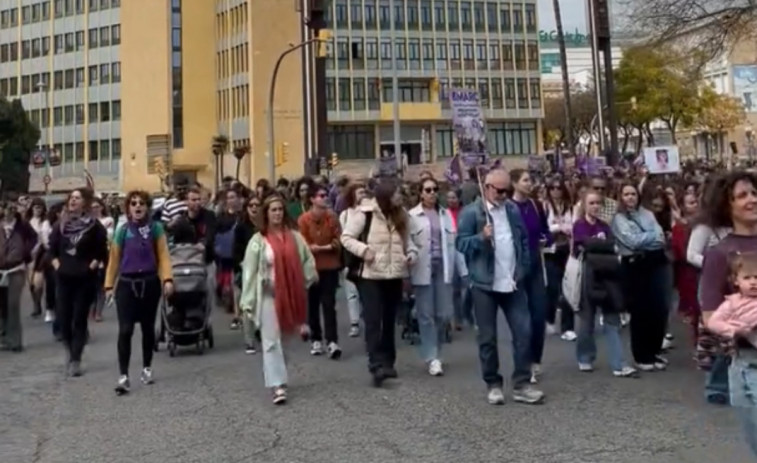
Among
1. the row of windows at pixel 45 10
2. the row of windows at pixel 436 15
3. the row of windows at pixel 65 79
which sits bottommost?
the row of windows at pixel 65 79

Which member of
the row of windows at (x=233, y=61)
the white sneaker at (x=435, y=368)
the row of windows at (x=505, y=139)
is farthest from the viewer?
the row of windows at (x=505, y=139)

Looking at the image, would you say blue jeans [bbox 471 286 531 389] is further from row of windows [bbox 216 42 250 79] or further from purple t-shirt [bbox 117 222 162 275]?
row of windows [bbox 216 42 250 79]

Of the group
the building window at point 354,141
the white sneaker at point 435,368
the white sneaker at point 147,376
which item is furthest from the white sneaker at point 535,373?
the building window at point 354,141

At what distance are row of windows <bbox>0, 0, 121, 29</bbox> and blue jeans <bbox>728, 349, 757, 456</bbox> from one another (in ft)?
316

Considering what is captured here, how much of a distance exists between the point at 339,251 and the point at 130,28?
85.9 meters

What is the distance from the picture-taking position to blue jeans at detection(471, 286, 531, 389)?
8.48m

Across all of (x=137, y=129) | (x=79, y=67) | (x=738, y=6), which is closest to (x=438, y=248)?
(x=738, y=6)

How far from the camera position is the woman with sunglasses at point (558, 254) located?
40.9 feet

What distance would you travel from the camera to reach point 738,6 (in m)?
25.8

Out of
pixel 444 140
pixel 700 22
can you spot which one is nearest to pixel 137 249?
pixel 700 22

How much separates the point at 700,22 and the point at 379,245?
19306mm

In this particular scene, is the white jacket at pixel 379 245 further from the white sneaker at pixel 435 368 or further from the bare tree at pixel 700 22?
the bare tree at pixel 700 22

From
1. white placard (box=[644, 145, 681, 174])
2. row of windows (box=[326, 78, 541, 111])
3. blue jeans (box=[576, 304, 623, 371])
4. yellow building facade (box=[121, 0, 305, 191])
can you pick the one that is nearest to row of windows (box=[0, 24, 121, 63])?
yellow building facade (box=[121, 0, 305, 191])

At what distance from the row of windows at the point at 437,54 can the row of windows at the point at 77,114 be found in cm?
2440
